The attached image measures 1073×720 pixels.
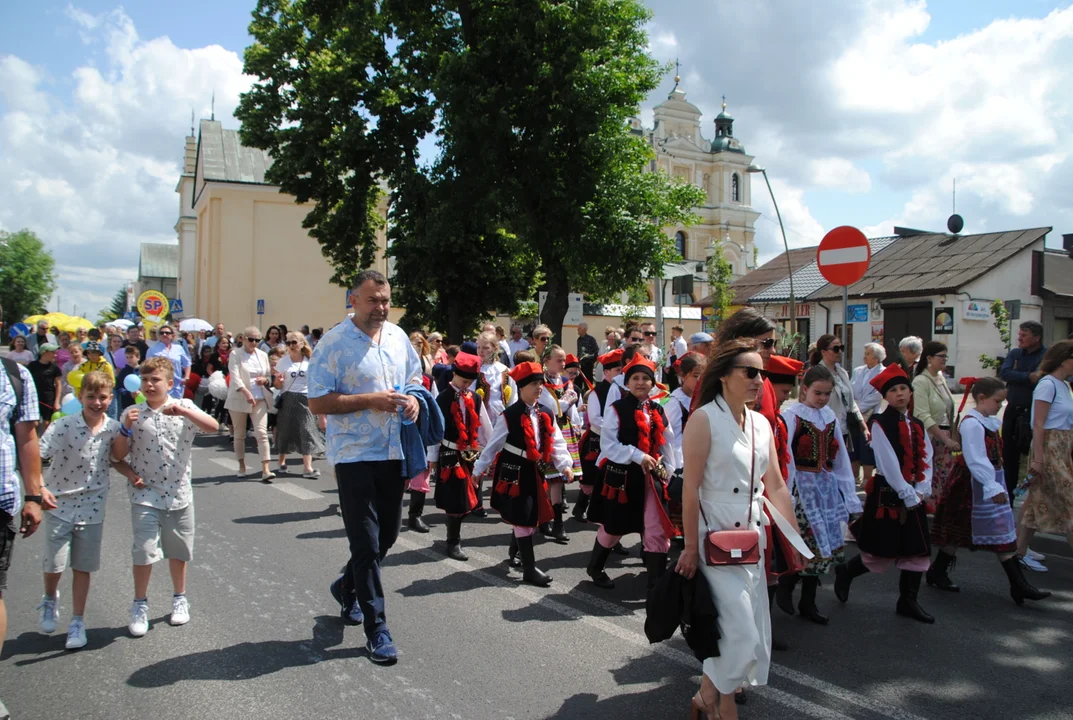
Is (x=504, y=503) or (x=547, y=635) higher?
(x=504, y=503)

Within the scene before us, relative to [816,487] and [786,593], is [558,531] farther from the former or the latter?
[816,487]

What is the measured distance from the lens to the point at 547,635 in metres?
5.02

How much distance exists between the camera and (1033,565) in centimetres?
679

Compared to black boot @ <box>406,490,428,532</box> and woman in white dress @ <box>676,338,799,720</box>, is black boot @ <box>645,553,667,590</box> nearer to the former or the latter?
woman in white dress @ <box>676,338,799,720</box>

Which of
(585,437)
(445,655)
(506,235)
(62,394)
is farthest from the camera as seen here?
(506,235)

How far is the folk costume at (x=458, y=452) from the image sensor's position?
6883mm

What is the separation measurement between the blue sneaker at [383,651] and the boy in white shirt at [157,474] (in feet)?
4.65

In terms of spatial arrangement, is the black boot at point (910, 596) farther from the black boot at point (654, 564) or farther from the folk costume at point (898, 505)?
the black boot at point (654, 564)

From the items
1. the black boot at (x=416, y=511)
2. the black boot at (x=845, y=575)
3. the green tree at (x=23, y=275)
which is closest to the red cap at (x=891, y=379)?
the black boot at (x=845, y=575)

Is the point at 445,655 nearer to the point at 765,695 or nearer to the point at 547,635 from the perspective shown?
the point at 547,635

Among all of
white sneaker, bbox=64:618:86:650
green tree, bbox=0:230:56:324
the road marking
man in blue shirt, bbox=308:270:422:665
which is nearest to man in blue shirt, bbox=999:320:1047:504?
the road marking

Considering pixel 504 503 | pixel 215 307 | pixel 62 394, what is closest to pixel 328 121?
pixel 62 394

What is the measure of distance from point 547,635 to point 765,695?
140 centimetres

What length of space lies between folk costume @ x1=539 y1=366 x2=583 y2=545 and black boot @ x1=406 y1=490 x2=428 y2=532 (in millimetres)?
1189
